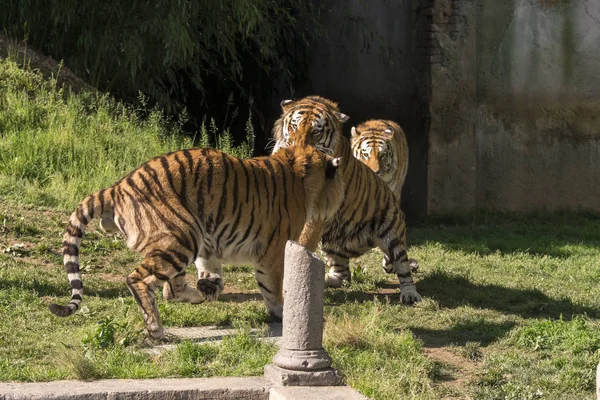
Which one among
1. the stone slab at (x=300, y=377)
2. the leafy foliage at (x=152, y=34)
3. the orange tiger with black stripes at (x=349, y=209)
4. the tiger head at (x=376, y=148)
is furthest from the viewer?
the leafy foliage at (x=152, y=34)

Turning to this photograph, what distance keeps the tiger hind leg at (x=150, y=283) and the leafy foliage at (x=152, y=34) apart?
5608 millimetres

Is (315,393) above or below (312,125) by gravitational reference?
below

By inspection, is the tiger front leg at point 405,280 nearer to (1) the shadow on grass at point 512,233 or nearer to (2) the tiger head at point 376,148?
(2) the tiger head at point 376,148

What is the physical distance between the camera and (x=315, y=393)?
4.98 metres

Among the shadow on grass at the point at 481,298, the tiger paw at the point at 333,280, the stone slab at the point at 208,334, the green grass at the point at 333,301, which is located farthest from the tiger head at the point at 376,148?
the stone slab at the point at 208,334

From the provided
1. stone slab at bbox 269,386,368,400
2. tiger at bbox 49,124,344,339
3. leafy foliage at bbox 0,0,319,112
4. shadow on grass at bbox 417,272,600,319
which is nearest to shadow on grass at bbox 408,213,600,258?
shadow on grass at bbox 417,272,600,319

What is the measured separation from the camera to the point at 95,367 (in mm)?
5172

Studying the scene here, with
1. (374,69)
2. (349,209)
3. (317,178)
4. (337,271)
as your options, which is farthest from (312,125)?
(374,69)

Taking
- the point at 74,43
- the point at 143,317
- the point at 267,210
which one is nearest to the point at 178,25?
the point at 74,43

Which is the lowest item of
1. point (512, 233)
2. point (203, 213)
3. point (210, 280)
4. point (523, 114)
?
point (210, 280)

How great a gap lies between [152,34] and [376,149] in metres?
3.41

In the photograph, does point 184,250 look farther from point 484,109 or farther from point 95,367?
point 484,109

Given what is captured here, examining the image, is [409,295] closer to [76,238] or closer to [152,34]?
[76,238]

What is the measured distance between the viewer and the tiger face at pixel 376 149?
9.91 metres
